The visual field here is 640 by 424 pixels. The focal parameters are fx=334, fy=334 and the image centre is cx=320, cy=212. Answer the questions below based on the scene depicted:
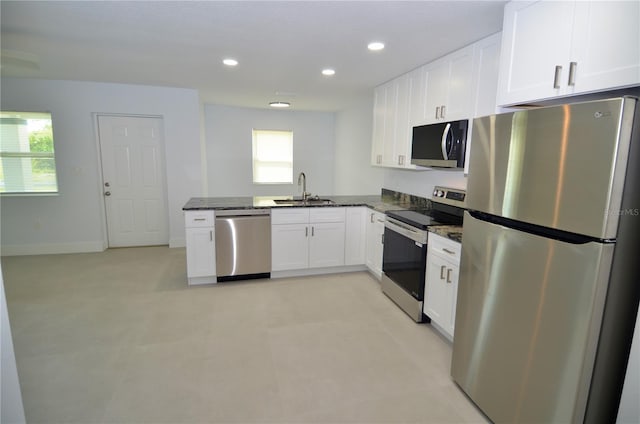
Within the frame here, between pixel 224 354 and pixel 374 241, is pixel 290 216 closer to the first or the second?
pixel 374 241

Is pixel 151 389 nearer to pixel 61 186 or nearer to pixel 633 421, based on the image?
pixel 633 421

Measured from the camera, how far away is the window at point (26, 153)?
4586 mm

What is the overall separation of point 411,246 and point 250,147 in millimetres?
4718

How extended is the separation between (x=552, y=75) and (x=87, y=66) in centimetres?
444

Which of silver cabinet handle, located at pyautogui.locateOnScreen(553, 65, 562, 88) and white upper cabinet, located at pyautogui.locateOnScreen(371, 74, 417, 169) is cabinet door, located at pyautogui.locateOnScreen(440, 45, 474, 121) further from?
silver cabinet handle, located at pyautogui.locateOnScreen(553, 65, 562, 88)

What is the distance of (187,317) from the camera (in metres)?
3.09

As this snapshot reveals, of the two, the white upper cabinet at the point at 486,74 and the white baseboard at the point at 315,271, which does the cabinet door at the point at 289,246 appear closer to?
the white baseboard at the point at 315,271

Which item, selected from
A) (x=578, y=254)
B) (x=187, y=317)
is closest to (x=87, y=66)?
(x=187, y=317)

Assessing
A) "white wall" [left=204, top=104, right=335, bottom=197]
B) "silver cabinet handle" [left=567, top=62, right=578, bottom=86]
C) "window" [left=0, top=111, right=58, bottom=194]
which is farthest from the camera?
"white wall" [left=204, top=104, right=335, bottom=197]

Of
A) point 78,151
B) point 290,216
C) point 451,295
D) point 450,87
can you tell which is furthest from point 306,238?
point 78,151

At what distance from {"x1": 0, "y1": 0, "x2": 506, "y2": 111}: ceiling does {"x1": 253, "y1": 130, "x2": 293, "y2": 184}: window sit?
8.86 ft

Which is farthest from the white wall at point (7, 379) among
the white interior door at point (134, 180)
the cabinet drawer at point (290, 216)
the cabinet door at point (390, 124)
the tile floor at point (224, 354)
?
the white interior door at point (134, 180)

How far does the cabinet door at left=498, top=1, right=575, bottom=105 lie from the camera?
5.65 feet

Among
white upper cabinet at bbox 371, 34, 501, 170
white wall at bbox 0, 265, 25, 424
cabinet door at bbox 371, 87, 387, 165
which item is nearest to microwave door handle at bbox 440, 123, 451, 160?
white upper cabinet at bbox 371, 34, 501, 170
